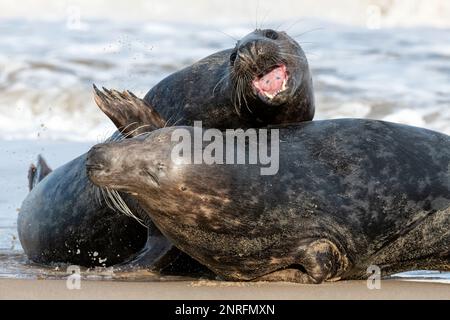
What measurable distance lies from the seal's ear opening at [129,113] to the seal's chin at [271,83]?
1.93 ft

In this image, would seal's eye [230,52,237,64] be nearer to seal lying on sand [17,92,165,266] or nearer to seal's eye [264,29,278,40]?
seal's eye [264,29,278,40]

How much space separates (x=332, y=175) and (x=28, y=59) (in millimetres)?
11488

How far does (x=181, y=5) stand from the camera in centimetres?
2491

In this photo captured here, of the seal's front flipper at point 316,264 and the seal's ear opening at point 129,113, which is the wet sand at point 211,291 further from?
the seal's ear opening at point 129,113

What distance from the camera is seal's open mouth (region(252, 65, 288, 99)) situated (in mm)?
6598

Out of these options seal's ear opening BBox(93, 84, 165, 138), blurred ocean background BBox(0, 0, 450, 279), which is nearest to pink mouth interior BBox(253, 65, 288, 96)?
seal's ear opening BBox(93, 84, 165, 138)

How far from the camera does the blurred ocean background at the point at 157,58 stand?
507 inches

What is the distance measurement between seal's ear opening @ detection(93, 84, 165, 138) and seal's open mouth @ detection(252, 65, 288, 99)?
594mm

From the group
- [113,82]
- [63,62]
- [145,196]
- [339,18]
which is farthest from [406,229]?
[339,18]

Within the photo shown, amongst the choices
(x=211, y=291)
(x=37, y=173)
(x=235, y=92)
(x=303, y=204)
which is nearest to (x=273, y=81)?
(x=235, y=92)

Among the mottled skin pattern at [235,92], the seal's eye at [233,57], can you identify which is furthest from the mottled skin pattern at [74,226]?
the seal's eye at [233,57]

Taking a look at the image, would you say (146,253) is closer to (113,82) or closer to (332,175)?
(332,175)
